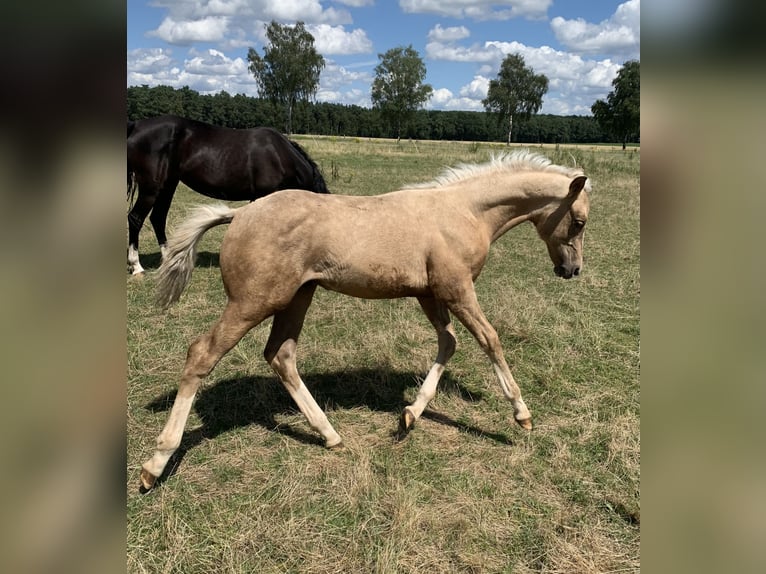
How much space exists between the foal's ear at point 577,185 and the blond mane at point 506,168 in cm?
22

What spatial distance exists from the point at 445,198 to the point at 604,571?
250 cm

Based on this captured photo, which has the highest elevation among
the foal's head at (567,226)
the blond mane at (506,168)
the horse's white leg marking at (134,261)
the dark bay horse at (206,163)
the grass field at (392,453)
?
the dark bay horse at (206,163)

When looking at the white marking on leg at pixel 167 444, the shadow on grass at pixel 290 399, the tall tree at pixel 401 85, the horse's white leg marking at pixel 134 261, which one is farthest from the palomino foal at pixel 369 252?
the tall tree at pixel 401 85

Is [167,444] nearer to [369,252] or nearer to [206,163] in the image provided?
[369,252]

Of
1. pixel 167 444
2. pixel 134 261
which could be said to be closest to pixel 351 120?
pixel 134 261

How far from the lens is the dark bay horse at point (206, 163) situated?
7895mm

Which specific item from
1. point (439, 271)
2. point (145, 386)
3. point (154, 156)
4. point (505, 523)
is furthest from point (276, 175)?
point (505, 523)

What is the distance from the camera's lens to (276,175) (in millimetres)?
8281

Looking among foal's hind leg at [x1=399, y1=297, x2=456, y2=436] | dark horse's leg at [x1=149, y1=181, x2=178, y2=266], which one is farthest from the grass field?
dark horse's leg at [x1=149, y1=181, x2=178, y2=266]

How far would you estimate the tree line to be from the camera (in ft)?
218

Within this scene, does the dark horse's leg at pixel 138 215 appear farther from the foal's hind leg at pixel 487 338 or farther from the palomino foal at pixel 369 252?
the foal's hind leg at pixel 487 338

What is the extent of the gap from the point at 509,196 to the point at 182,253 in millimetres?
2367
